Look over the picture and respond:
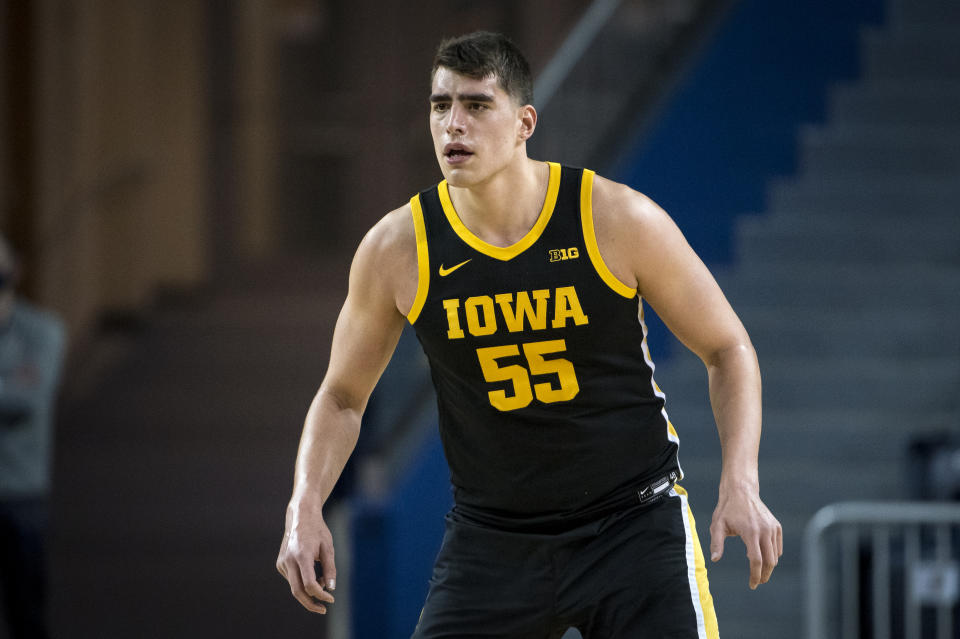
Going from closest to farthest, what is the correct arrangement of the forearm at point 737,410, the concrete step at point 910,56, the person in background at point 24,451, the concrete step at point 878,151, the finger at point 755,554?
the finger at point 755,554 → the forearm at point 737,410 → the person in background at point 24,451 → the concrete step at point 878,151 → the concrete step at point 910,56

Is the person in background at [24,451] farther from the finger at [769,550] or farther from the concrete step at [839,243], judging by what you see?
the finger at [769,550]

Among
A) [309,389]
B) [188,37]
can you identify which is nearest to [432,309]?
[309,389]

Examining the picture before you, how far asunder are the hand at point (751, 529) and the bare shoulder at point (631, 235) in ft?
2.05

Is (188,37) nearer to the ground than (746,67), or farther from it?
farther from it

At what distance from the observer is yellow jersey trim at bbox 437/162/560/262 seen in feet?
11.5

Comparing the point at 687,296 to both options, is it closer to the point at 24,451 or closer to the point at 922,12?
the point at 24,451

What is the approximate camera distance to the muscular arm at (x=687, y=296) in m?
3.38

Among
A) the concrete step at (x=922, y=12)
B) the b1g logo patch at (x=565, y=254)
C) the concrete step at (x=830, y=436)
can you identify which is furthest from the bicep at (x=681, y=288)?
the concrete step at (x=922, y=12)

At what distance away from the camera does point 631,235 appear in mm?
3422

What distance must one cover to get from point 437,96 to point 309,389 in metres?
8.41

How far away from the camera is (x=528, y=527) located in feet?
11.4

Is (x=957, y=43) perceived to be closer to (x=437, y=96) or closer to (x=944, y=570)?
(x=944, y=570)

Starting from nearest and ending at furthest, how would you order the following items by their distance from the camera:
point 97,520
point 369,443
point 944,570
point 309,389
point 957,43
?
point 944,570, point 369,443, point 957,43, point 97,520, point 309,389

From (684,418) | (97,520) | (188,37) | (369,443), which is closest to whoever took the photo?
(369,443)
